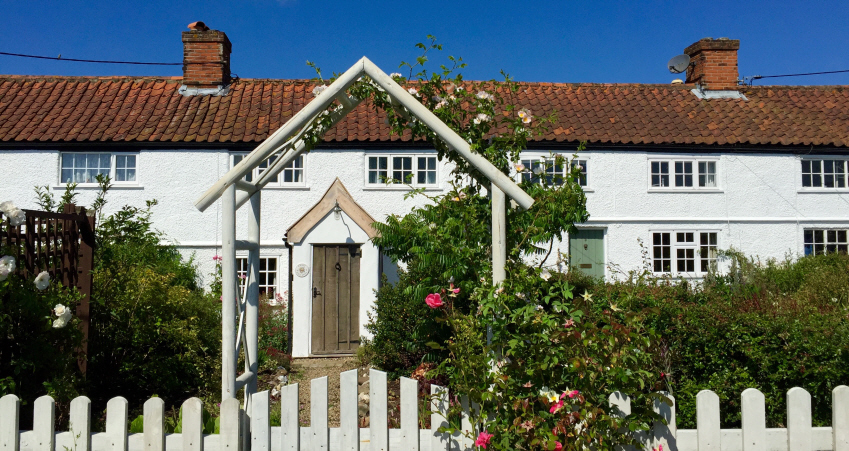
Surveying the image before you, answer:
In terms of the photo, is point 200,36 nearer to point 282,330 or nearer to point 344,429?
point 282,330

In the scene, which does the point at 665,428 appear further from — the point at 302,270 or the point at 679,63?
the point at 679,63

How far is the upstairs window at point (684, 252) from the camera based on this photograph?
13.6 m

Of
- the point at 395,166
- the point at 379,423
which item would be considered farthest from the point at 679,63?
the point at 379,423

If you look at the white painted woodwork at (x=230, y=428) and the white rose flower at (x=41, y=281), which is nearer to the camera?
the white painted woodwork at (x=230, y=428)

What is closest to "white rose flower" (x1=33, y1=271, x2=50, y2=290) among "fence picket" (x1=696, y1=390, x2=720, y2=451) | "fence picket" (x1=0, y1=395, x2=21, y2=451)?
"fence picket" (x1=0, y1=395, x2=21, y2=451)

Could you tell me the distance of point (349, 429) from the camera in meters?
3.32

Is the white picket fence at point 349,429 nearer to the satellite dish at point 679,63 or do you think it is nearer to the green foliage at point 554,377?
the green foliage at point 554,377

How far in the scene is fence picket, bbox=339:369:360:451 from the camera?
3303 mm

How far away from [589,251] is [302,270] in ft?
22.3

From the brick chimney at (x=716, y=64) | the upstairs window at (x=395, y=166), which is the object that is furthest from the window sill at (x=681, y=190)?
the upstairs window at (x=395, y=166)

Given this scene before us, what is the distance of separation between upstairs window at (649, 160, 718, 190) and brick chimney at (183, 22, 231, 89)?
10.2m

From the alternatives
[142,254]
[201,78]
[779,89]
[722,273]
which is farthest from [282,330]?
[779,89]

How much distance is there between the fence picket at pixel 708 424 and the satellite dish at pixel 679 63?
1495 cm

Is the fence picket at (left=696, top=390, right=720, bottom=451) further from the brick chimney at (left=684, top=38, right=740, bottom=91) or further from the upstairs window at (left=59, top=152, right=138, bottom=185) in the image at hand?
the brick chimney at (left=684, top=38, right=740, bottom=91)
